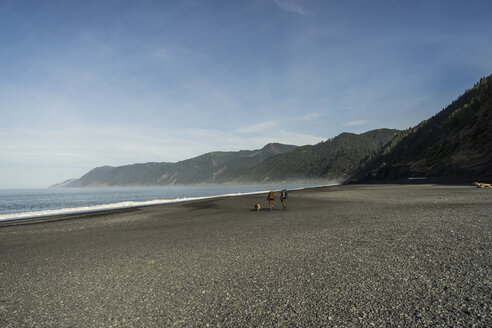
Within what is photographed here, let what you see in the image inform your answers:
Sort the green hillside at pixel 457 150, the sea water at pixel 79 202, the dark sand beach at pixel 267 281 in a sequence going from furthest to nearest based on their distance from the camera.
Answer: the green hillside at pixel 457 150, the sea water at pixel 79 202, the dark sand beach at pixel 267 281

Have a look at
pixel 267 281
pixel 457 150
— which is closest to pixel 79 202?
pixel 267 281

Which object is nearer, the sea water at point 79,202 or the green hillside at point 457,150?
the sea water at point 79,202

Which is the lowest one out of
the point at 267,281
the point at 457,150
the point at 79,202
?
the point at 79,202

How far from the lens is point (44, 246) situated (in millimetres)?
11102

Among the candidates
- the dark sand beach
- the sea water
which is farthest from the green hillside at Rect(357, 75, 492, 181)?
the dark sand beach

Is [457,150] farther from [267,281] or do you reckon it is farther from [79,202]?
[79,202]

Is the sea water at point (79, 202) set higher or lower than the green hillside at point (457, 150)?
lower

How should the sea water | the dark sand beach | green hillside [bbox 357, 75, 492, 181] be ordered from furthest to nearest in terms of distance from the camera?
green hillside [bbox 357, 75, 492, 181]
the sea water
the dark sand beach

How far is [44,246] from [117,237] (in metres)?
2.87

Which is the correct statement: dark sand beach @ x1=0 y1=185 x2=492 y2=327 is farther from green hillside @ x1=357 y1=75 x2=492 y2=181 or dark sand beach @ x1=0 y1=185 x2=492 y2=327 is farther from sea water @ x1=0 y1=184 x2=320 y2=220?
green hillside @ x1=357 y1=75 x2=492 y2=181

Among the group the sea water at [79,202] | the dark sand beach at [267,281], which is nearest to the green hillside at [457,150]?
the sea water at [79,202]

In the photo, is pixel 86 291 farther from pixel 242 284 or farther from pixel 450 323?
pixel 450 323

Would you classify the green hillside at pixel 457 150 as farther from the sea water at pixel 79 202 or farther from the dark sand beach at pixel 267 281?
the dark sand beach at pixel 267 281

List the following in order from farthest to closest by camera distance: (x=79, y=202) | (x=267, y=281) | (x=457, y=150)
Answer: (x=457, y=150)
(x=79, y=202)
(x=267, y=281)
